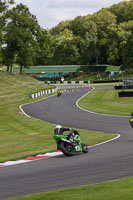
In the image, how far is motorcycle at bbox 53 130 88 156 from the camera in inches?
639

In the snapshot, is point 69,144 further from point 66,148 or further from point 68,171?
point 68,171

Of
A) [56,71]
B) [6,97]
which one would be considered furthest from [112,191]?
[56,71]

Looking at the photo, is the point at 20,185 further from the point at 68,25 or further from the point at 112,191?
the point at 68,25

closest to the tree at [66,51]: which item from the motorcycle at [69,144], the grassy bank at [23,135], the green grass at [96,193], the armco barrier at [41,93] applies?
the armco barrier at [41,93]

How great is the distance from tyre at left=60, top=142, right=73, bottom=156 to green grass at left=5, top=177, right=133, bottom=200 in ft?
19.0

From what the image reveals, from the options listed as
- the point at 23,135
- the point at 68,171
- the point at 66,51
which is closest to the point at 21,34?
the point at 66,51

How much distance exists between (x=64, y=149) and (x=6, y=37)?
7710cm

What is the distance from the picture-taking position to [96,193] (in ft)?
31.0

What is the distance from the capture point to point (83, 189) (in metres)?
10.0

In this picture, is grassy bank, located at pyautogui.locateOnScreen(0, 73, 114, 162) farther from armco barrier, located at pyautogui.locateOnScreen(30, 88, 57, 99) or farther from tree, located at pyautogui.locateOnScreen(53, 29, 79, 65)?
tree, located at pyautogui.locateOnScreen(53, 29, 79, 65)

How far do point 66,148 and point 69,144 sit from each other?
222 millimetres

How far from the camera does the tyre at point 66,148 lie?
53.2 feet

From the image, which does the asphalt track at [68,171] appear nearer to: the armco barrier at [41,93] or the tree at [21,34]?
the armco barrier at [41,93]

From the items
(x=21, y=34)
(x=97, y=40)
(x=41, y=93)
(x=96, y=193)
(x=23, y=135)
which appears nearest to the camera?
(x=96, y=193)
